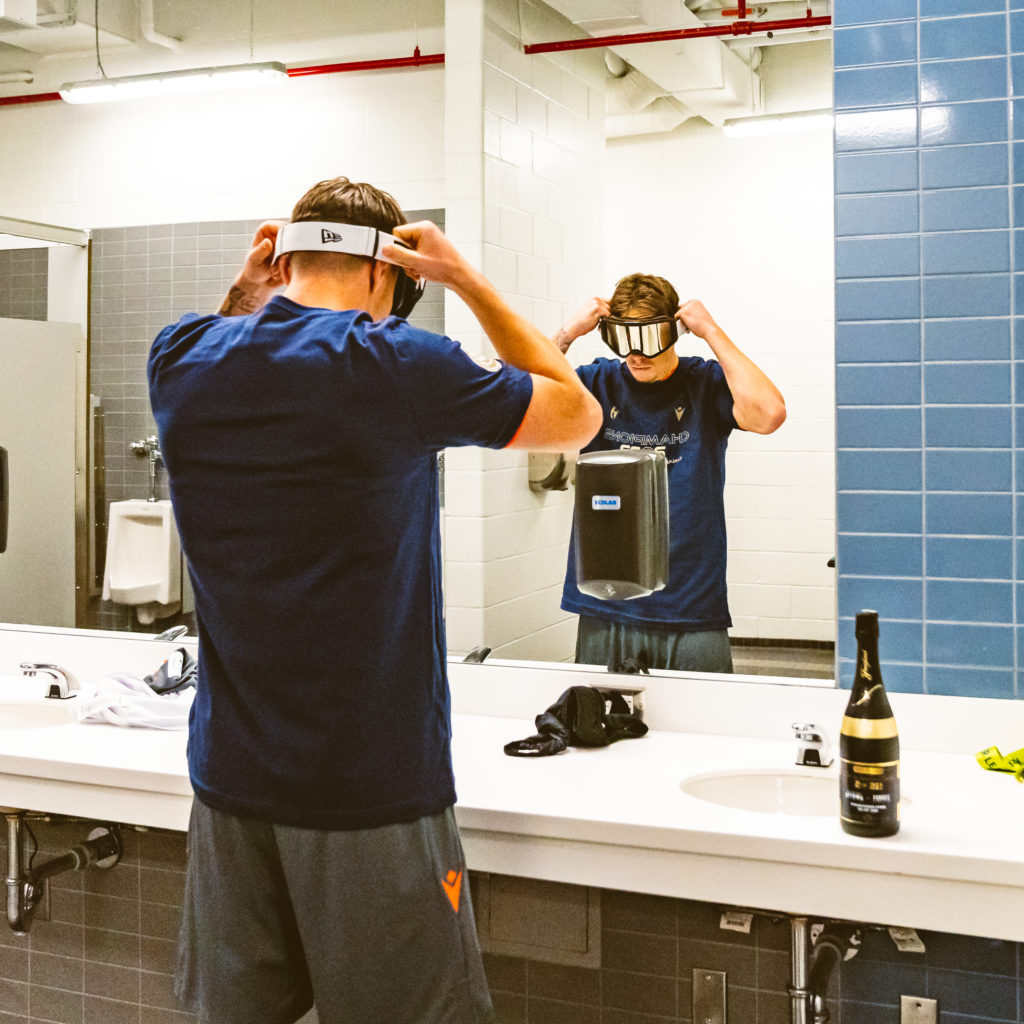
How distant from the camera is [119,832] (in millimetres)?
2613

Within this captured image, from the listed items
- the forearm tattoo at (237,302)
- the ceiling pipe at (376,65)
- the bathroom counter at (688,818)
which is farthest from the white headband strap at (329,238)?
the ceiling pipe at (376,65)

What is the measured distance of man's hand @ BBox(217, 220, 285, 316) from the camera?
1728 mm

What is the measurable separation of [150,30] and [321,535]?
115 inches

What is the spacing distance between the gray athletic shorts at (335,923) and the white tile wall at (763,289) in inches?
45.1

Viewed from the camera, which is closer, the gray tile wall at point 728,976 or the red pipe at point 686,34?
the gray tile wall at point 728,976

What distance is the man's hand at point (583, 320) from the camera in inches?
100

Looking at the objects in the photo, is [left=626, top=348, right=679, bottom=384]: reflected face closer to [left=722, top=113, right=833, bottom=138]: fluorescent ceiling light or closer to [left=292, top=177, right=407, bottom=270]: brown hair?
[left=722, top=113, right=833, bottom=138]: fluorescent ceiling light

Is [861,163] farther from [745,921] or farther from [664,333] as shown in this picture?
[745,921]

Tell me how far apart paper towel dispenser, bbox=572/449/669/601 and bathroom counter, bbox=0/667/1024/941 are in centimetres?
30

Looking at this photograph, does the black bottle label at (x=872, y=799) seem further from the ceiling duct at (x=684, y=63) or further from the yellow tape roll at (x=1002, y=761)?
the ceiling duct at (x=684, y=63)

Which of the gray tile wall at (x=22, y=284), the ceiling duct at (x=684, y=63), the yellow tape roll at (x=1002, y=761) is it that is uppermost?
the ceiling duct at (x=684, y=63)

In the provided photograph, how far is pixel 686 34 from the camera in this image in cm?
264

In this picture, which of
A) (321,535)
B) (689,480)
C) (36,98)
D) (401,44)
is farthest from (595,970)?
(36,98)

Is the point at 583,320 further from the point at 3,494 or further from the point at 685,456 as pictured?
the point at 3,494
